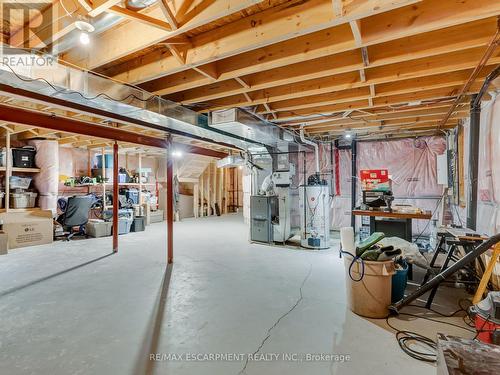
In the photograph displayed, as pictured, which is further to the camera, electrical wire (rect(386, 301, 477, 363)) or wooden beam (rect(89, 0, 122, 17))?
electrical wire (rect(386, 301, 477, 363))

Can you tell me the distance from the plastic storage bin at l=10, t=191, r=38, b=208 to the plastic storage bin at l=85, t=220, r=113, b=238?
120 centimetres

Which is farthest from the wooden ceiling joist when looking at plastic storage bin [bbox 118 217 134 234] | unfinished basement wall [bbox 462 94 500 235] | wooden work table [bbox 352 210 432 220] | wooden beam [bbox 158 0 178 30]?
plastic storage bin [bbox 118 217 134 234]

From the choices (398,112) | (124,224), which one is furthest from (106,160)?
(398,112)

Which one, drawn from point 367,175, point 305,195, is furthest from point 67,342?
point 367,175

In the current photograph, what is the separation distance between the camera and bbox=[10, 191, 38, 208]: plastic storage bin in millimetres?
5514

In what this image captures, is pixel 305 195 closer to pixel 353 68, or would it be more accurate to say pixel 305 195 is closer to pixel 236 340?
pixel 353 68

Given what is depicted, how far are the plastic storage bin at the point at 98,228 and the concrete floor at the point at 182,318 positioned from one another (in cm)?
174

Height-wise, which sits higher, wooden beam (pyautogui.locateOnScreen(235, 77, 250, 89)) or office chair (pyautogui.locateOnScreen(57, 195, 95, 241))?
wooden beam (pyautogui.locateOnScreen(235, 77, 250, 89))

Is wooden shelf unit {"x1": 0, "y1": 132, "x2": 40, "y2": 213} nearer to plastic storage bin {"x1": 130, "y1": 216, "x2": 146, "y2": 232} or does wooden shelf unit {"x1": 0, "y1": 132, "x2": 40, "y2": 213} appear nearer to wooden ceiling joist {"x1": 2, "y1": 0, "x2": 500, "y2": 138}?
plastic storage bin {"x1": 130, "y1": 216, "x2": 146, "y2": 232}

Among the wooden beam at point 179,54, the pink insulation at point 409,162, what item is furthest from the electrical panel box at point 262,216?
the wooden beam at point 179,54

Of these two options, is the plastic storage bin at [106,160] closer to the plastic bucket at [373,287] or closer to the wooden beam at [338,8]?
the plastic bucket at [373,287]

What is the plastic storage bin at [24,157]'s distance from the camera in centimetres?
551

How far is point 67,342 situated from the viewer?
2027mm

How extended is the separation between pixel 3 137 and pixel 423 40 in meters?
7.37
